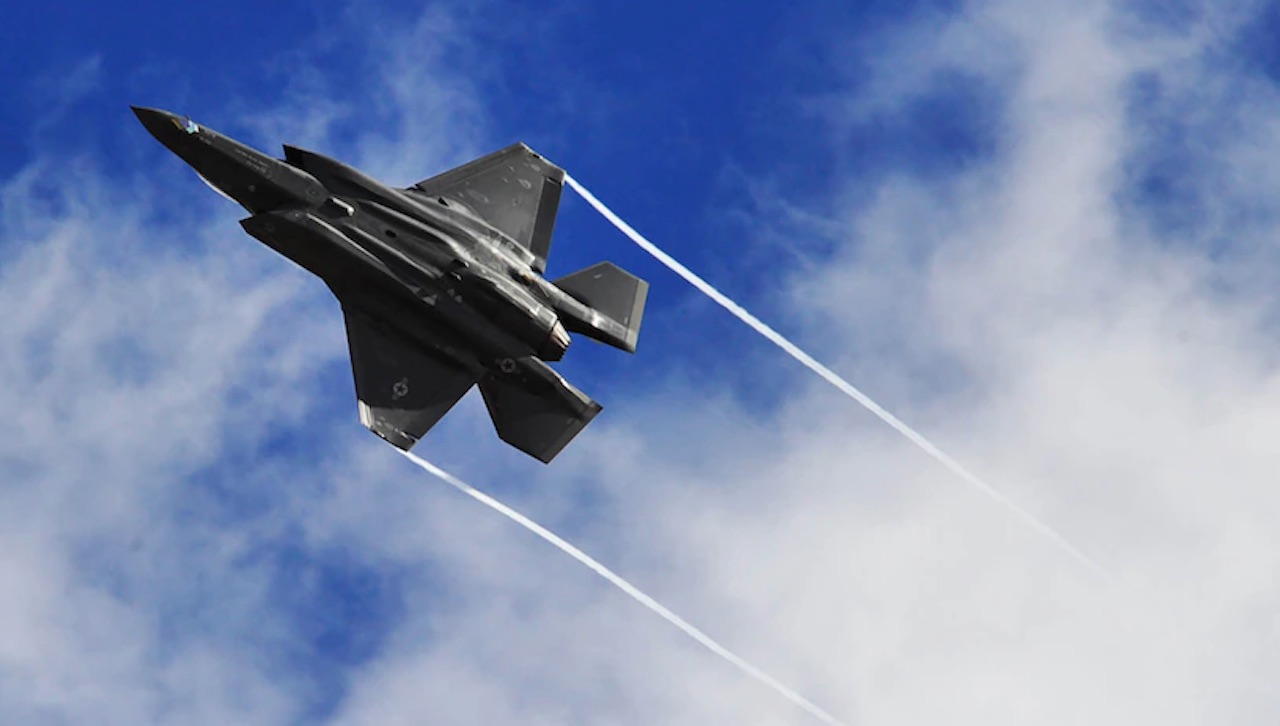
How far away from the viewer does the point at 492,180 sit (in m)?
52.9

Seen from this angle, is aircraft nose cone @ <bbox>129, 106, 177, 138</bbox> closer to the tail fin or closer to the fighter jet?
the fighter jet

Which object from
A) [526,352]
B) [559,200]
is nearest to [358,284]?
[526,352]

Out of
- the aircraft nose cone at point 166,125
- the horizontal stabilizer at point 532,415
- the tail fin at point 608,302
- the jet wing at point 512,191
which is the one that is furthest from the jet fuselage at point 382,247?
the jet wing at point 512,191

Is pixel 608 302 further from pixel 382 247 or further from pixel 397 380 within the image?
pixel 382 247

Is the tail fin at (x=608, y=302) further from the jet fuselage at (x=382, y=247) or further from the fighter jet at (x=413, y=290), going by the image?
the jet fuselage at (x=382, y=247)

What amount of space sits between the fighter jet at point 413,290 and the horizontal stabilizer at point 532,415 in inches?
1.3

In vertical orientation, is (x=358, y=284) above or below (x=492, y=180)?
below

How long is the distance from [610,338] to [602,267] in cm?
262

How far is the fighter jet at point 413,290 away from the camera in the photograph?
47.1m

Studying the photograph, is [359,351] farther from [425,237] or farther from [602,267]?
[602,267]

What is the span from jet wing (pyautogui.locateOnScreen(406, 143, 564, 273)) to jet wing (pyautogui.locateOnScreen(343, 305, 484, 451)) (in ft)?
15.9

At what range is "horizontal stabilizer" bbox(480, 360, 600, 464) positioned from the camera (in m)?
49.5

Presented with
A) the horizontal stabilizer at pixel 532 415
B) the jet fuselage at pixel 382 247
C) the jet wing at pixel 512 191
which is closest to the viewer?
the jet fuselage at pixel 382 247

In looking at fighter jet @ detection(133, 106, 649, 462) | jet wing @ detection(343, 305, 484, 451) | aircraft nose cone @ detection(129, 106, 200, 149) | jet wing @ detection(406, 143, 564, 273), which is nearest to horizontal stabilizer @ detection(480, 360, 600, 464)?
fighter jet @ detection(133, 106, 649, 462)
